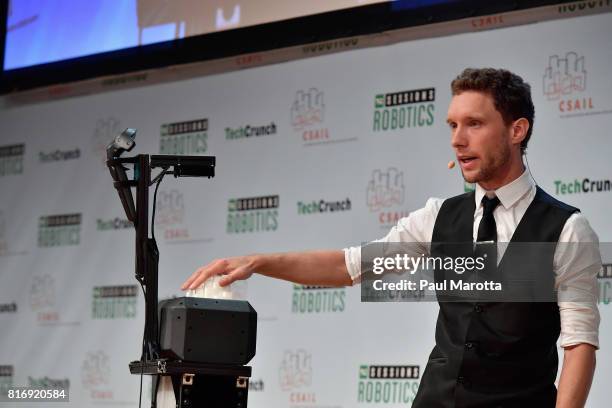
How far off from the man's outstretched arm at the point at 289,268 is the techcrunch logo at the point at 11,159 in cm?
333

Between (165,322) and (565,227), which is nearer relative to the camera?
(165,322)

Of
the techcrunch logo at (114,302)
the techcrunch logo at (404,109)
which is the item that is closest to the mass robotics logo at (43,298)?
the techcrunch logo at (114,302)

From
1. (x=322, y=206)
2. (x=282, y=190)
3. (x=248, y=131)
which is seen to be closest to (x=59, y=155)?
(x=248, y=131)

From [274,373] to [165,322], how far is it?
Answer: 92.1 inches

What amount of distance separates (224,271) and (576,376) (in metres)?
0.84

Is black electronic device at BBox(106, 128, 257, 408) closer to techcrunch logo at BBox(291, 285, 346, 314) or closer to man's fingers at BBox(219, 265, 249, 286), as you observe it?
man's fingers at BBox(219, 265, 249, 286)

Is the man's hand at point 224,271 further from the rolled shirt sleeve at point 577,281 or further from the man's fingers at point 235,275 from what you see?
the rolled shirt sleeve at point 577,281

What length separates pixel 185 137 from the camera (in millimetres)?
4879

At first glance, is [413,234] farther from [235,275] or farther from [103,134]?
[103,134]

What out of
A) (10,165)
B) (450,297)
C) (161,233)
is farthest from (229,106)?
(450,297)

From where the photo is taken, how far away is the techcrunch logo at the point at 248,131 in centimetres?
459

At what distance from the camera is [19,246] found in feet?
17.7

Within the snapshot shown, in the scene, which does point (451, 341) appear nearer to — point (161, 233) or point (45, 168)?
point (161, 233)

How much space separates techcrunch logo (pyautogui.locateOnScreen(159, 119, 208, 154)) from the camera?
4.81 meters
